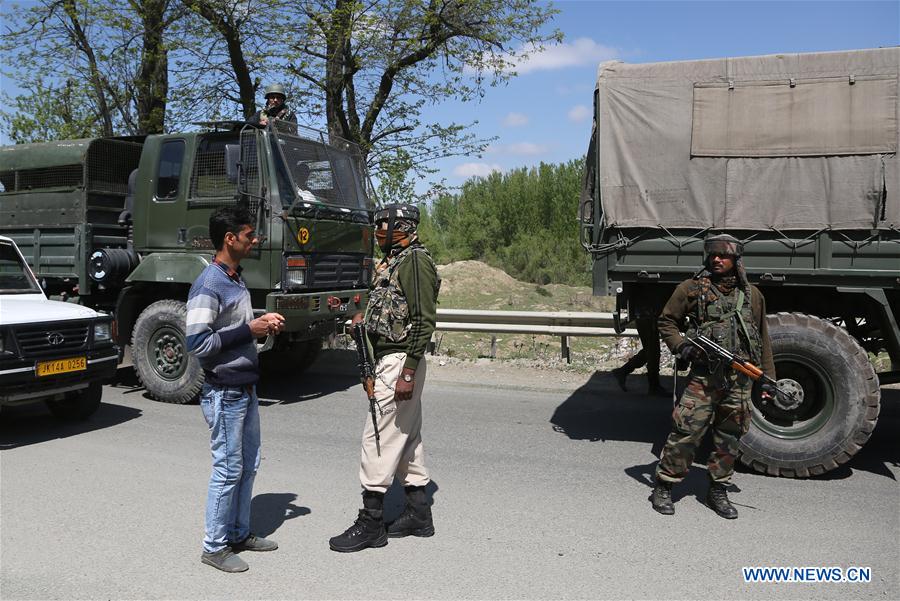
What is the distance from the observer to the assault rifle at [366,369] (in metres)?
4.07

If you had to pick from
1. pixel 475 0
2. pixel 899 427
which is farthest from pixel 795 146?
pixel 475 0

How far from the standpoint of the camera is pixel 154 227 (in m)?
8.16

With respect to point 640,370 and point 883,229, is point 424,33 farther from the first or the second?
point 883,229

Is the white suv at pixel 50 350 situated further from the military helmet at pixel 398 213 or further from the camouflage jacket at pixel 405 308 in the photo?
the military helmet at pixel 398 213

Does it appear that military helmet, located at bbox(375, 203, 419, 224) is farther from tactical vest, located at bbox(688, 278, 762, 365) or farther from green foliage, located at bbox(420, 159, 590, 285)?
green foliage, located at bbox(420, 159, 590, 285)

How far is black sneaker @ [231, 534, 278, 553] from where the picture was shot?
156 inches

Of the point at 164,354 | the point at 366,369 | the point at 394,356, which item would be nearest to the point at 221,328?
the point at 366,369

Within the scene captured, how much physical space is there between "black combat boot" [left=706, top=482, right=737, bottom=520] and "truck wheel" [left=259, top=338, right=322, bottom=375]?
583 cm

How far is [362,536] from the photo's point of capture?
405 cm

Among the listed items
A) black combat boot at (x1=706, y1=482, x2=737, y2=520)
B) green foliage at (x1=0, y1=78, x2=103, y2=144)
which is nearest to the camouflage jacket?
black combat boot at (x1=706, y1=482, x2=737, y2=520)

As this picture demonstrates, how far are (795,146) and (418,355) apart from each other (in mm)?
3513

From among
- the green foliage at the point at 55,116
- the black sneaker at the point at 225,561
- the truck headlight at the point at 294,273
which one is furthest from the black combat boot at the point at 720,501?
the green foliage at the point at 55,116

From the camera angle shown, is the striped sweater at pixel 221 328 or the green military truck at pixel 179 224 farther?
the green military truck at pixel 179 224

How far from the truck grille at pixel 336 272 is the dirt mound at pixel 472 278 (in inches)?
467
